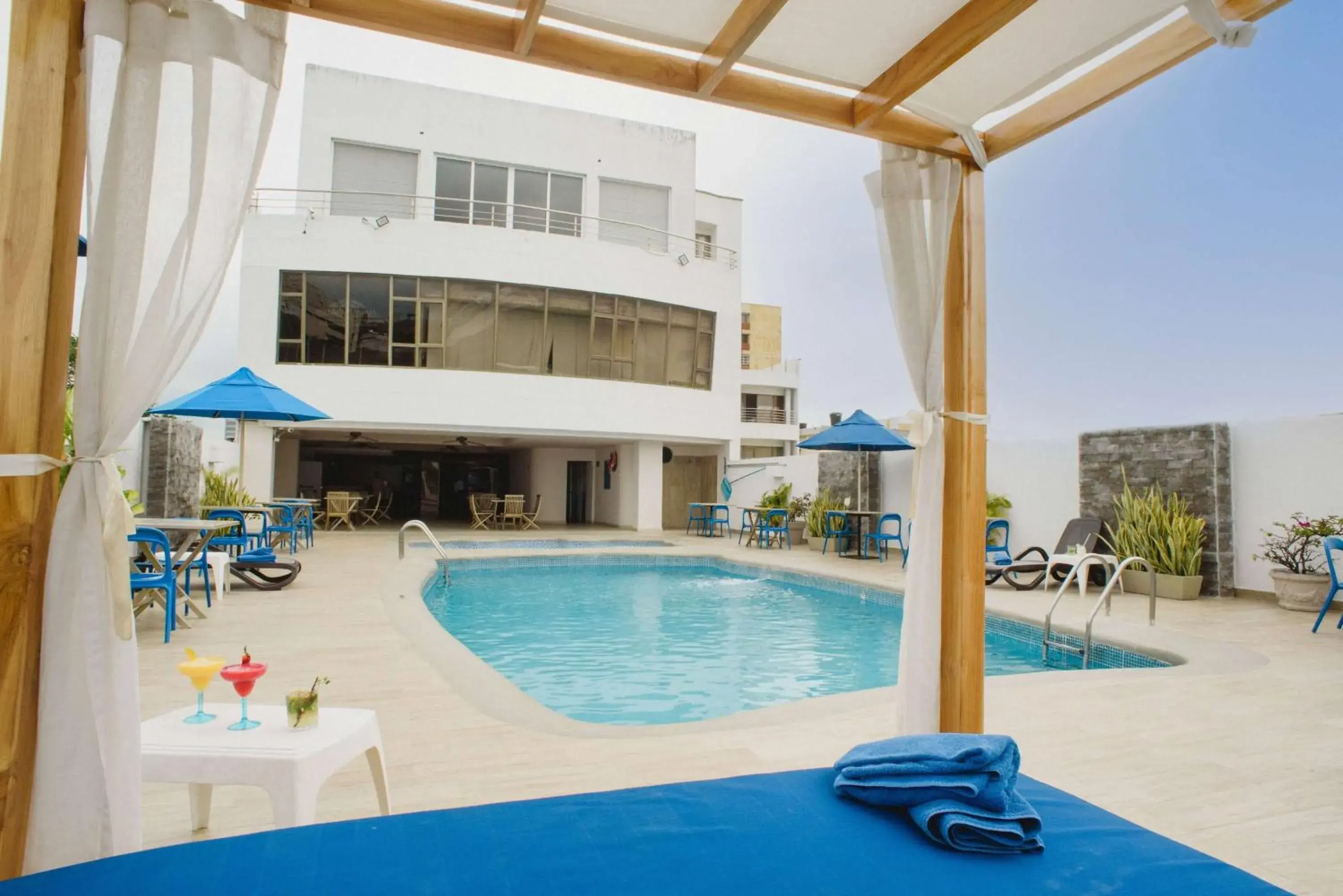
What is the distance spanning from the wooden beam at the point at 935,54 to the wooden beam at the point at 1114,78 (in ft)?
1.96

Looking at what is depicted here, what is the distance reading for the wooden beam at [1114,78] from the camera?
240 centimetres

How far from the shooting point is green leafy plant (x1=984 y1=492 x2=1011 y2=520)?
1029 cm

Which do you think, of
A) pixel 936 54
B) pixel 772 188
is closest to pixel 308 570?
pixel 936 54

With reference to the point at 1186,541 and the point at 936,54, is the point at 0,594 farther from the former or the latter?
the point at 1186,541

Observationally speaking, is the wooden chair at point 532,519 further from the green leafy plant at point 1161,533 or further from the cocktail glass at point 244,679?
the cocktail glass at point 244,679

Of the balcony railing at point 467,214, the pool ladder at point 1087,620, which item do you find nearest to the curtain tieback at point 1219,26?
the pool ladder at point 1087,620

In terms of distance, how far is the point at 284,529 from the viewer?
9.95 meters

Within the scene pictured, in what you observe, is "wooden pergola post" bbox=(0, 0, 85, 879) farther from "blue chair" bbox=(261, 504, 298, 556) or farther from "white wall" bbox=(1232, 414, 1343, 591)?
"white wall" bbox=(1232, 414, 1343, 591)

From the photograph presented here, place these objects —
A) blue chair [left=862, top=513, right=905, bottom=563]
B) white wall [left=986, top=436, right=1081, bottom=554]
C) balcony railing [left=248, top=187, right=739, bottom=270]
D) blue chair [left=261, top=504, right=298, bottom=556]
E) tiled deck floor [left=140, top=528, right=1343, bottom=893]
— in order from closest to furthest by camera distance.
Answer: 1. tiled deck floor [left=140, top=528, right=1343, bottom=893]
2. white wall [left=986, top=436, right=1081, bottom=554]
3. blue chair [left=261, top=504, right=298, bottom=556]
4. blue chair [left=862, top=513, right=905, bottom=563]
5. balcony railing [left=248, top=187, right=739, bottom=270]

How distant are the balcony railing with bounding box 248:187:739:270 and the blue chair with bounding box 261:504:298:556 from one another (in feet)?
17.4

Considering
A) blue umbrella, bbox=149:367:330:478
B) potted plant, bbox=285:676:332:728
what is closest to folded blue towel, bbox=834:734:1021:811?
potted plant, bbox=285:676:332:728

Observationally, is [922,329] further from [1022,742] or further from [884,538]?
[884,538]

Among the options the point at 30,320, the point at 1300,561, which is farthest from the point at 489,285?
the point at 30,320

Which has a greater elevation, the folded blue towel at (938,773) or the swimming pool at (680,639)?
the folded blue towel at (938,773)
